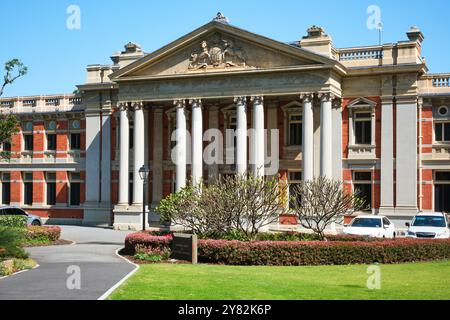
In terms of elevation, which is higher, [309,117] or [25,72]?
[25,72]

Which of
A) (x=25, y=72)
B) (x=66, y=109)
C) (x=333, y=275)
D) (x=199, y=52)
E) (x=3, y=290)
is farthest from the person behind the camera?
(x=66, y=109)

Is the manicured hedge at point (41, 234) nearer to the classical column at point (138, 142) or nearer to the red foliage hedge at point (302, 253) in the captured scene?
the classical column at point (138, 142)

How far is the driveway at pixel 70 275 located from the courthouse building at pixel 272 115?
1097 cm

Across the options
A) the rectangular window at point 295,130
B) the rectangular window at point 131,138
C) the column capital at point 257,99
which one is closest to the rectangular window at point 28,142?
the rectangular window at point 131,138

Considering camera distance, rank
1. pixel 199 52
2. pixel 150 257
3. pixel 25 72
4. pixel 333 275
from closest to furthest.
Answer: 1. pixel 333 275
2. pixel 150 257
3. pixel 25 72
4. pixel 199 52

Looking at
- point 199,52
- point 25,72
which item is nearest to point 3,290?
point 25,72

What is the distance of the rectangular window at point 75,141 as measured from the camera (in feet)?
165

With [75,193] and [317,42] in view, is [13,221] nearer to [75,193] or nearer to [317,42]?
[75,193]

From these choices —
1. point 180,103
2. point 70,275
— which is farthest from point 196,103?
point 70,275

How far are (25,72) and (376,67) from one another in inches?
810

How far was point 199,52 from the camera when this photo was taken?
4259 cm

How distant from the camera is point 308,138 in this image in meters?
39.4

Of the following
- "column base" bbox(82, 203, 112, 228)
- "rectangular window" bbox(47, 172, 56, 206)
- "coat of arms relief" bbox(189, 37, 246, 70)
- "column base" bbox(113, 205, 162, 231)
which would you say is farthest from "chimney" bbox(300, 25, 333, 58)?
"rectangular window" bbox(47, 172, 56, 206)

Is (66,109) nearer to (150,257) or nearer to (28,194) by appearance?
(28,194)
